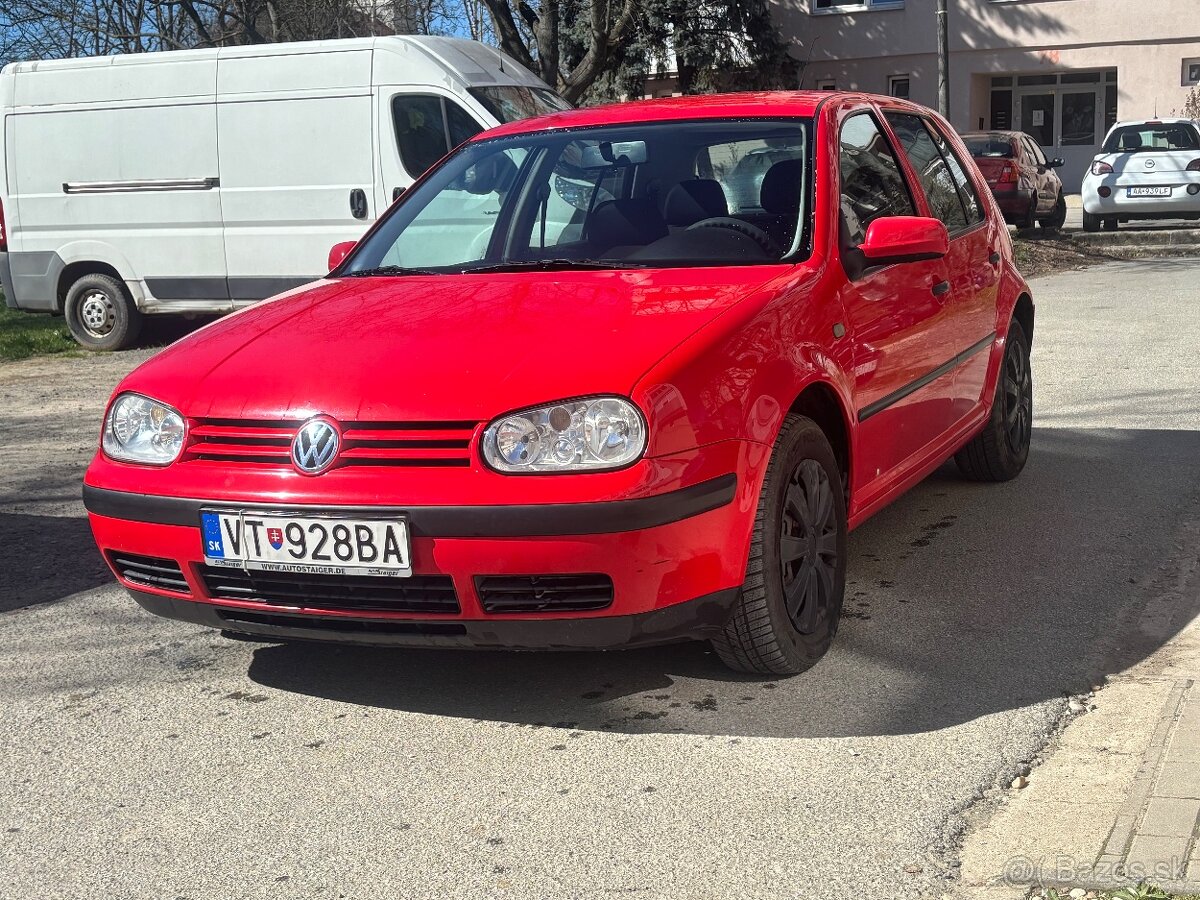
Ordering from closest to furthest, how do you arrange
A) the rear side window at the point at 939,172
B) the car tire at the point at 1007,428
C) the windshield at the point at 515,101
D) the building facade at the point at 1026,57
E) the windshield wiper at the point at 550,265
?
the windshield wiper at the point at 550,265 < the rear side window at the point at 939,172 < the car tire at the point at 1007,428 < the windshield at the point at 515,101 < the building facade at the point at 1026,57

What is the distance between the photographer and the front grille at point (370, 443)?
11.4 ft

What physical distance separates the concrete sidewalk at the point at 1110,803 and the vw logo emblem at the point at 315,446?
5.45 feet

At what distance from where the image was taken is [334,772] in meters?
3.52

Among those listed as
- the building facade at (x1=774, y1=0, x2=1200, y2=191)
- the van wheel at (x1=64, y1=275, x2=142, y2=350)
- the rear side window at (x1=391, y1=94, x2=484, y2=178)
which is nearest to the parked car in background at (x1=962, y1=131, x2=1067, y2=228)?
the rear side window at (x1=391, y1=94, x2=484, y2=178)

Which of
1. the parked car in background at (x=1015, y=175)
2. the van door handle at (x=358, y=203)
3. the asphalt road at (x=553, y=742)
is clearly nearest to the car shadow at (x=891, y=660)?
the asphalt road at (x=553, y=742)

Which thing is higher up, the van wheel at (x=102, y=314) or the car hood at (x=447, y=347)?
the car hood at (x=447, y=347)

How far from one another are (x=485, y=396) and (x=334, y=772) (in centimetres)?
95

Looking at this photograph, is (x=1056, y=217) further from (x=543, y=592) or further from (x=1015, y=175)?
(x=543, y=592)

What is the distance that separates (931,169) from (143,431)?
3186mm

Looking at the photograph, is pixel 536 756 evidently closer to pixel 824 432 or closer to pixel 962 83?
pixel 824 432

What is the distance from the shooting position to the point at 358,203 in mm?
11875

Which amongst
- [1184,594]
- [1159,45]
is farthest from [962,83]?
[1184,594]

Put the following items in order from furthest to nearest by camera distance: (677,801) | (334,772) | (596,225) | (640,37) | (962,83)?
(962,83)
(640,37)
(596,225)
(334,772)
(677,801)

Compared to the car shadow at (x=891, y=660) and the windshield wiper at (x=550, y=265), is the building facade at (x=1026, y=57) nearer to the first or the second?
the car shadow at (x=891, y=660)
